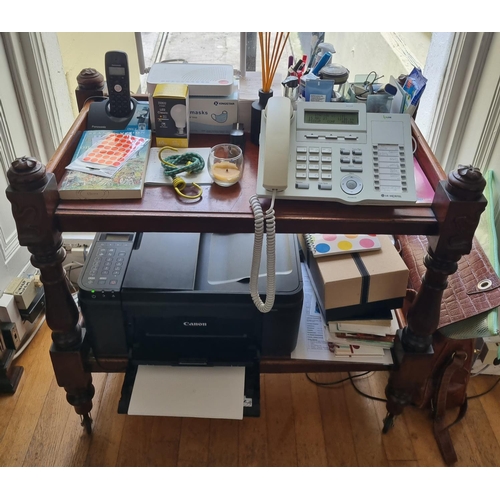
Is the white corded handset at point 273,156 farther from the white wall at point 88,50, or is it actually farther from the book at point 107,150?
the white wall at point 88,50

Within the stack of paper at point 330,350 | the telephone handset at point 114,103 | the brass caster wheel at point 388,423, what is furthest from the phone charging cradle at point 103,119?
the brass caster wheel at point 388,423

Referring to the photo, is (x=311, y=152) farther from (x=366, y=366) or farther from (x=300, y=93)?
(x=366, y=366)

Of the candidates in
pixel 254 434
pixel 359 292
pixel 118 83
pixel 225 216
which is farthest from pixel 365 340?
pixel 118 83

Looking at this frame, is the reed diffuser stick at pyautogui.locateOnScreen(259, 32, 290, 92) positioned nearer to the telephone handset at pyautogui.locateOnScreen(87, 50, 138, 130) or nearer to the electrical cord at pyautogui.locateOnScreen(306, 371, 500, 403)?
the telephone handset at pyautogui.locateOnScreen(87, 50, 138, 130)

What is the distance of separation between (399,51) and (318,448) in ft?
5.32

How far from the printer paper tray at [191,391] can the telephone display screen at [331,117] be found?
23.9 inches

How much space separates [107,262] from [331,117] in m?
0.62

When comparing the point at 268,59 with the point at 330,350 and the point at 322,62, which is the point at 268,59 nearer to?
the point at 322,62

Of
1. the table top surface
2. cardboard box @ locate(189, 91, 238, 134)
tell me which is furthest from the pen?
the table top surface

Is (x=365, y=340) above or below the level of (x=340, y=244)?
below

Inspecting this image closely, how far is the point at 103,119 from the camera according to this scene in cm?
121

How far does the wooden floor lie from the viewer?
132cm

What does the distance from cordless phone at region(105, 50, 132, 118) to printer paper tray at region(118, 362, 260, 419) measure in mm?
638

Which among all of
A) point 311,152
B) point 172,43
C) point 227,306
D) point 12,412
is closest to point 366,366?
point 227,306
